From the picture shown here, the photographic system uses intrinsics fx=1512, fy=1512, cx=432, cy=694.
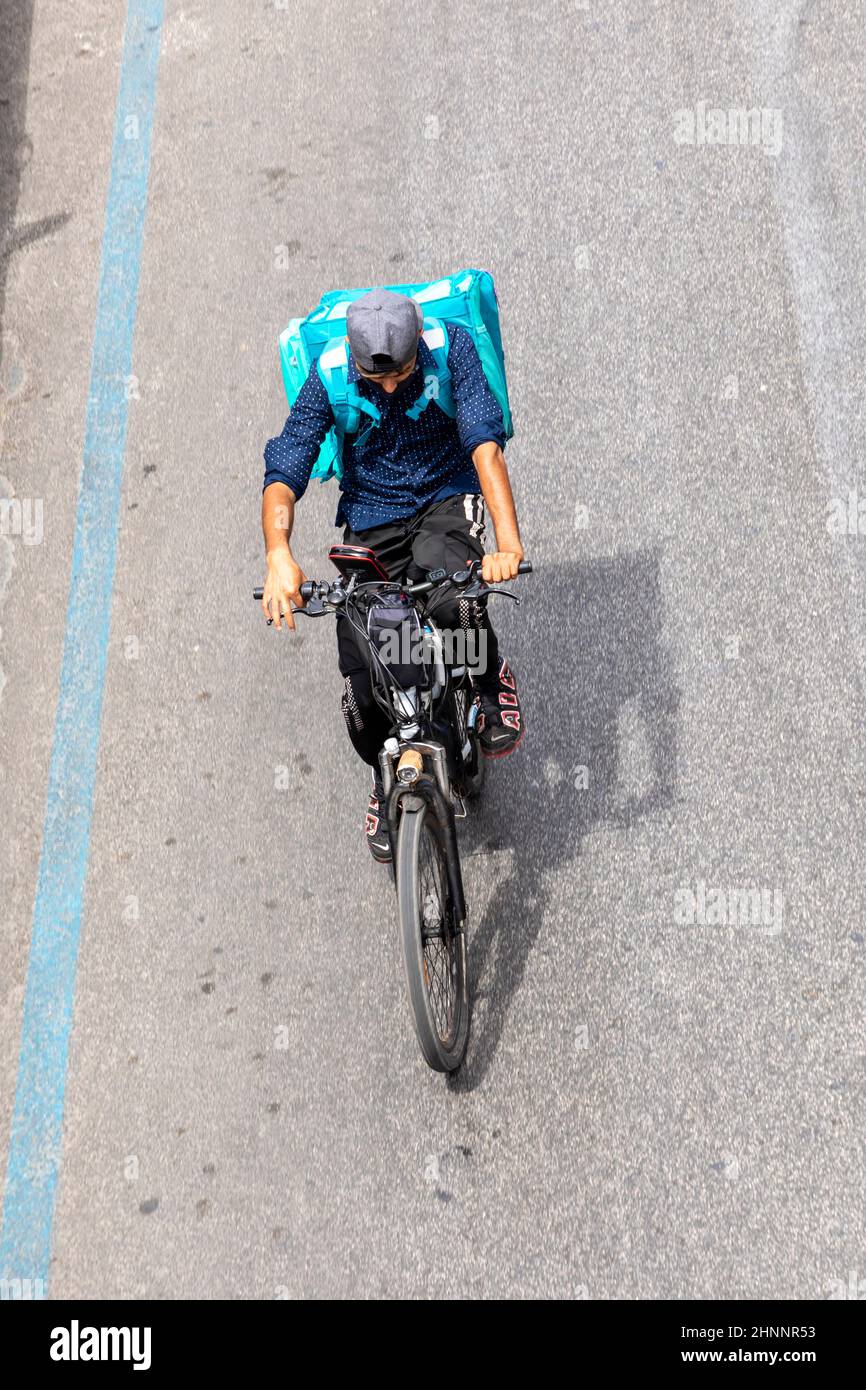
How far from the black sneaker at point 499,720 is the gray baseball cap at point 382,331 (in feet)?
4.50

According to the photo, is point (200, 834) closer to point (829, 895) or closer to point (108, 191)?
point (829, 895)

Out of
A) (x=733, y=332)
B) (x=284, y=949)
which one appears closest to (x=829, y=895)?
(x=284, y=949)

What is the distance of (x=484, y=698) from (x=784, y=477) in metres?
2.10

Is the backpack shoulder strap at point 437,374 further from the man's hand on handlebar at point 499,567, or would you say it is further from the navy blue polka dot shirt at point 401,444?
the man's hand on handlebar at point 499,567

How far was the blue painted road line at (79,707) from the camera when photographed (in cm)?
569

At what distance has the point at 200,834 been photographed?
21.2ft

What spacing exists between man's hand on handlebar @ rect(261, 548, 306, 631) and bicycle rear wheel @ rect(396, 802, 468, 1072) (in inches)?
30.5

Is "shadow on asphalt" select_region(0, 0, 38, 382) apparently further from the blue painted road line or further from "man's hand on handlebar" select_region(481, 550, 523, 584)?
"man's hand on handlebar" select_region(481, 550, 523, 584)

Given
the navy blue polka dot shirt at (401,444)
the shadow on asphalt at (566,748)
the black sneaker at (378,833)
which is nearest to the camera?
the navy blue polka dot shirt at (401,444)

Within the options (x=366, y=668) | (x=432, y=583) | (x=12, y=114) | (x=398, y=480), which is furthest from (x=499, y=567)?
(x=12, y=114)

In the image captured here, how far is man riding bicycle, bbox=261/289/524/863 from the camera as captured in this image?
5.06 m

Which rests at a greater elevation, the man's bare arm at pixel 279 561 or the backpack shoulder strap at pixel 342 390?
the backpack shoulder strap at pixel 342 390

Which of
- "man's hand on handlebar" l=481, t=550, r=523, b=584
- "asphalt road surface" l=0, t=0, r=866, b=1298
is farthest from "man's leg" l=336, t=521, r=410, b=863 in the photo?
"asphalt road surface" l=0, t=0, r=866, b=1298

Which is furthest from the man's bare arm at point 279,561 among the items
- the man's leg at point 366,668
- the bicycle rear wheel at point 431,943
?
the bicycle rear wheel at point 431,943
